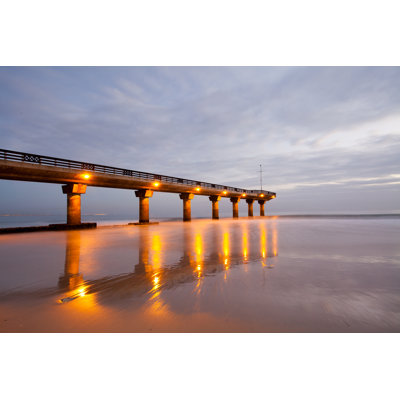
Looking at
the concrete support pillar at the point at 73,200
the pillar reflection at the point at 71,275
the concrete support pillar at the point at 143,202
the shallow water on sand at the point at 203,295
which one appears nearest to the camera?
the shallow water on sand at the point at 203,295

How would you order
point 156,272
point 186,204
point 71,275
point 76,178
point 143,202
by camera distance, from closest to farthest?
point 71,275
point 156,272
point 76,178
point 143,202
point 186,204

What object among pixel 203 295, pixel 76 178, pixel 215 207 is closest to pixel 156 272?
pixel 203 295

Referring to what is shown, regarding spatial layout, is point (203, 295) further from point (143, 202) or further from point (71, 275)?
point (143, 202)

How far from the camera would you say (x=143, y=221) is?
1250 inches

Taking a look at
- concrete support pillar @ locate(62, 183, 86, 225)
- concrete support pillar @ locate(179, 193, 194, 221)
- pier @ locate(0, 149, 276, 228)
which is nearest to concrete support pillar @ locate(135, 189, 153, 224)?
pier @ locate(0, 149, 276, 228)

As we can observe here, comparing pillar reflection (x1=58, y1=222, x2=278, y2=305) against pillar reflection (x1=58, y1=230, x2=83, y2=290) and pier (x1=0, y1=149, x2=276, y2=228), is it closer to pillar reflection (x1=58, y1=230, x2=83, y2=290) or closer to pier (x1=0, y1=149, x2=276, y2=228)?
pillar reflection (x1=58, y1=230, x2=83, y2=290)

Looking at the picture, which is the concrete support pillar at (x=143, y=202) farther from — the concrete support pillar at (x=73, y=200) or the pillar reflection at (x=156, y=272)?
the pillar reflection at (x=156, y=272)

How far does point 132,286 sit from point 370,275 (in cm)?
638

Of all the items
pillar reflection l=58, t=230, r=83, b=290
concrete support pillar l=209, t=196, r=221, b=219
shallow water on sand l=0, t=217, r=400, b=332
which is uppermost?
concrete support pillar l=209, t=196, r=221, b=219

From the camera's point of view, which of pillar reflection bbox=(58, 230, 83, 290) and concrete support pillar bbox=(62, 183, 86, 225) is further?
concrete support pillar bbox=(62, 183, 86, 225)

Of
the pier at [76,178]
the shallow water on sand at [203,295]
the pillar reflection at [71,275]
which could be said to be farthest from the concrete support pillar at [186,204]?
the shallow water on sand at [203,295]

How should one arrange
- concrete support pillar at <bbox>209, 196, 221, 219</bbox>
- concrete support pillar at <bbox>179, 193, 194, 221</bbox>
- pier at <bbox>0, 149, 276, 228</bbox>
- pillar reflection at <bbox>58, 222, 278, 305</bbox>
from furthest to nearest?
concrete support pillar at <bbox>209, 196, 221, 219</bbox>, concrete support pillar at <bbox>179, 193, 194, 221</bbox>, pier at <bbox>0, 149, 276, 228</bbox>, pillar reflection at <bbox>58, 222, 278, 305</bbox>

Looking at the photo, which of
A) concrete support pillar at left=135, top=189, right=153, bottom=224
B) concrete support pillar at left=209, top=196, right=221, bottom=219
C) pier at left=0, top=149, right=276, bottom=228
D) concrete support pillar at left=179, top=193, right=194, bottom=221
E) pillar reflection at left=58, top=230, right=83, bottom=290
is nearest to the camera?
pillar reflection at left=58, top=230, right=83, bottom=290

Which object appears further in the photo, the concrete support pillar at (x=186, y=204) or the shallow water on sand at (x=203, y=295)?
the concrete support pillar at (x=186, y=204)
